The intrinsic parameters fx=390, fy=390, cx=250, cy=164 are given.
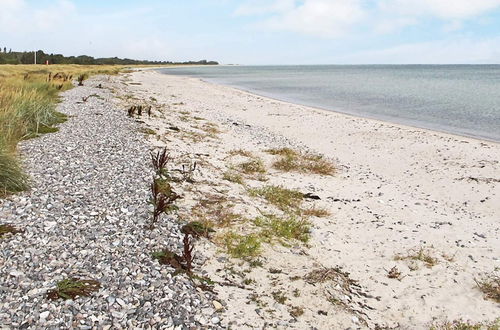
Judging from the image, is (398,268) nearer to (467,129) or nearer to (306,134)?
(306,134)

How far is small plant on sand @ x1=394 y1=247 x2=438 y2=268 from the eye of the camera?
756 centimetres

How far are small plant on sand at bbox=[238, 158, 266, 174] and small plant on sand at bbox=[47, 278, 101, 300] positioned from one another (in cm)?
801

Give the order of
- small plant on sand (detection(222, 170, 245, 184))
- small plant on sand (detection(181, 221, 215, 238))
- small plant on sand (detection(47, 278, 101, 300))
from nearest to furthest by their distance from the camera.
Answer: small plant on sand (detection(47, 278, 101, 300)) < small plant on sand (detection(181, 221, 215, 238)) < small plant on sand (detection(222, 170, 245, 184))

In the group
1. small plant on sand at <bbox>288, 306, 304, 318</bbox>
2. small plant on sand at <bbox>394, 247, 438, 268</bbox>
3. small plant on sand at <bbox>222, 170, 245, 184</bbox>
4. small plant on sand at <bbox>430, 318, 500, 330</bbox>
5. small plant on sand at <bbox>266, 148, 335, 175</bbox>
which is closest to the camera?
small plant on sand at <bbox>288, 306, 304, 318</bbox>

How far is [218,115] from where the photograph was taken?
88.0 ft

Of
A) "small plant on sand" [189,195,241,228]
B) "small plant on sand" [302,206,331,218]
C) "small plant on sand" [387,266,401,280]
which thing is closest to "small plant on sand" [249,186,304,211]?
"small plant on sand" [302,206,331,218]

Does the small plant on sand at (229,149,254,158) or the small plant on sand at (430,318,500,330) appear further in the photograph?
the small plant on sand at (229,149,254,158)

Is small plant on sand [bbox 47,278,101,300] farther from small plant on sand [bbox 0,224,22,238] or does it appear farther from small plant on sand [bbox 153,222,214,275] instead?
small plant on sand [bbox 0,224,22,238]

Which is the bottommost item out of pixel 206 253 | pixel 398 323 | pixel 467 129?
pixel 398 323

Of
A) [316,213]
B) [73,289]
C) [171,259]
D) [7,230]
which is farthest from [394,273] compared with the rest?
[7,230]

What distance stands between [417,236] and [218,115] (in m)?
19.6

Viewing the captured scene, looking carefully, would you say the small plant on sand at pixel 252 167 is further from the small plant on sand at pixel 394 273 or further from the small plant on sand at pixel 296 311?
the small plant on sand at pixel 296 311

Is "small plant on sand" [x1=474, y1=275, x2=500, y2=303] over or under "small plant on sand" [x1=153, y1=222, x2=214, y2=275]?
under

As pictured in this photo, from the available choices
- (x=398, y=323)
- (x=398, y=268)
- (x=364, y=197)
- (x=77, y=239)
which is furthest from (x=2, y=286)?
(x=364, y=197)
